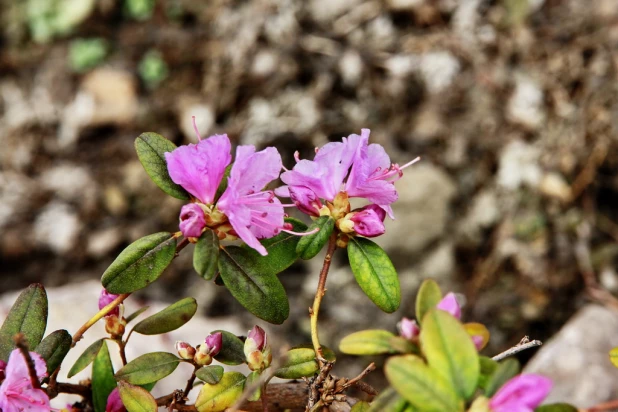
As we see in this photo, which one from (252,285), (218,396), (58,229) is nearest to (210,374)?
(218,396)

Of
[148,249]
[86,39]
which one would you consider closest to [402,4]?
→ [86,39]

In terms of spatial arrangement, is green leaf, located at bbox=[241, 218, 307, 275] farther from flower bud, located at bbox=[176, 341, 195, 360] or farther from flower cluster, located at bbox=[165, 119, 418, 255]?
flower bud, located at bbox=[176, 341, 195, 360]

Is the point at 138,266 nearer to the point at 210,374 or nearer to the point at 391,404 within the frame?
the point at 210,374

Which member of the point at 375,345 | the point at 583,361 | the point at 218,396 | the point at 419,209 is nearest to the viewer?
the point at 375,345

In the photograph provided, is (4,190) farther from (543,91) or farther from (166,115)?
(543,91)

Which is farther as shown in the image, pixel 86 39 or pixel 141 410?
pixel 86 39

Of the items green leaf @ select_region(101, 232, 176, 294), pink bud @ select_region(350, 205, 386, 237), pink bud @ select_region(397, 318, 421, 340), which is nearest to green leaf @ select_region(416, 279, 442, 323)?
pink bud @ select_region(397, 318, 421, 340)

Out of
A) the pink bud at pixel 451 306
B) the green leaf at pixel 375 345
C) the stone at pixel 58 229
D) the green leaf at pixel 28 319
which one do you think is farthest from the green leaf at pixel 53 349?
the stone at pixel 58 229
